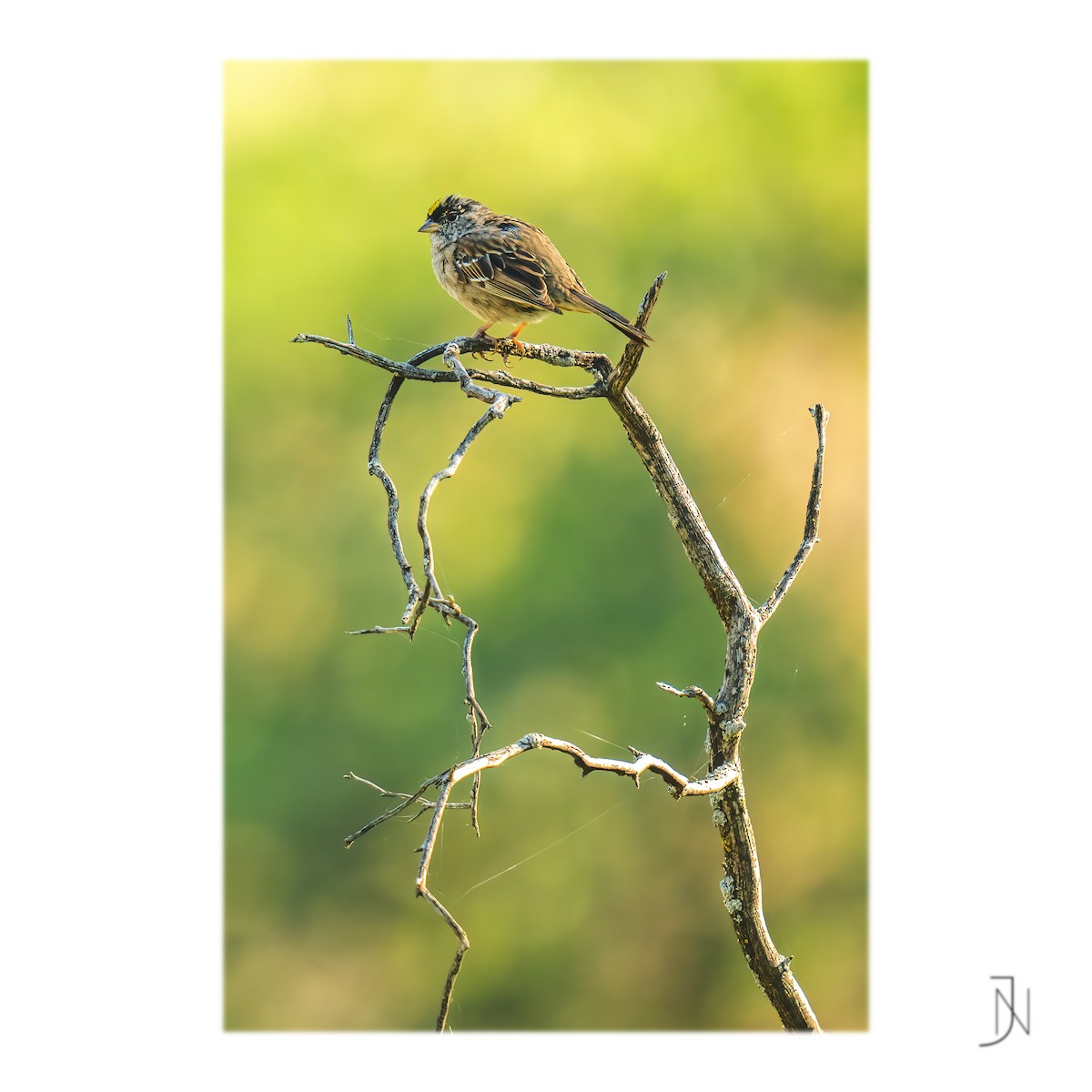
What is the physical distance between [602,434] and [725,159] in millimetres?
1031

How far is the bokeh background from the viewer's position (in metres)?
3.37

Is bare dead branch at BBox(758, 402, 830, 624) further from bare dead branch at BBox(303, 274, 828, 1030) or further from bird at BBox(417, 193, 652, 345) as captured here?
bird at BBox(417, 193, 652, 345)

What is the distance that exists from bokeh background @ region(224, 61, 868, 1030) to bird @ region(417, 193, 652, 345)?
802 millimetres

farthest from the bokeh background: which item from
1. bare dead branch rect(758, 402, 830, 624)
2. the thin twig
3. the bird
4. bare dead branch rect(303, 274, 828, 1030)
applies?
the thin twig

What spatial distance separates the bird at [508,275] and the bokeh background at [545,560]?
2.63 feet

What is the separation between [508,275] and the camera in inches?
97.1

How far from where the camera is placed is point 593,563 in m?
3.92

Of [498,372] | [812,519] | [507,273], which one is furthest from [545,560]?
[498,372]

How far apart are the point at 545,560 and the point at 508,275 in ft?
5.44

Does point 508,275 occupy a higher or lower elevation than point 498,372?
higher

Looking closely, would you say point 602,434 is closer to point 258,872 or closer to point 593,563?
point 593,563

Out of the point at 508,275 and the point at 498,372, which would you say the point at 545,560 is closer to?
the point at 508,275

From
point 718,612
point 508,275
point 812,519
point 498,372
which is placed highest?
point 508,275

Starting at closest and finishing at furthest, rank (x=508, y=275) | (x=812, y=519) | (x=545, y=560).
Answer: (x=812, y=519)
(x=508, y=275)
(x=545, y=560)
